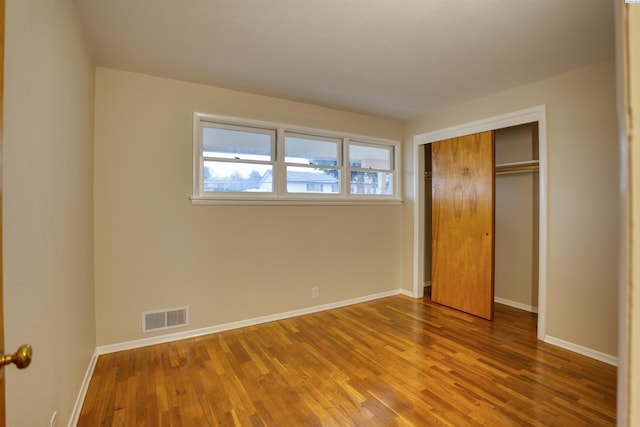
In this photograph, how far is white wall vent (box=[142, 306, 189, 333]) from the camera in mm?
2852

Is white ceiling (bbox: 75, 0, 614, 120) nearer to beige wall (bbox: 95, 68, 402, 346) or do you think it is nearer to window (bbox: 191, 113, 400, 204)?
beige wall (bbox: 95, 68, 402, 346)

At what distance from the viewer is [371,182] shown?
4.27 meters

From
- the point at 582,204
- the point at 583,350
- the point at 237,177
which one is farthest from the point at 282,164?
the point at 583,350

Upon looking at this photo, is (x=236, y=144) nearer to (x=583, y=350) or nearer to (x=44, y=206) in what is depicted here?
(x=44, y=206)

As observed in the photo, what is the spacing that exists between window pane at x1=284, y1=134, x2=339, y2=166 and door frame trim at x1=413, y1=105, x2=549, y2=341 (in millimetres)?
1195

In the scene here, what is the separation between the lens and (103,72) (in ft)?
8.75

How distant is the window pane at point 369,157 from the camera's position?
4.10 metres

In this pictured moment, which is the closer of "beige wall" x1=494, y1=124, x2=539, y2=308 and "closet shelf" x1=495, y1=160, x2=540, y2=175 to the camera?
"closet shelf" x1=495, y1=160, x2=540, y2=175

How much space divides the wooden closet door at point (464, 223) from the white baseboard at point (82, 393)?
3.66 metres

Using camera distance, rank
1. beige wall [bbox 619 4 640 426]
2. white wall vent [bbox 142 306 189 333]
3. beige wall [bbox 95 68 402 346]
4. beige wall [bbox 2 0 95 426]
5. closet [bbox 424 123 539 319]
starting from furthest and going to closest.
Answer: closet [bbox 424 123 539 319] → white wall vent [bbox 142 306 189 333] → beige wall [bbox 95 68 402 346] → beige wall [bbox 2 0 95 426] → beige wall [bbox 619 4 640 426]

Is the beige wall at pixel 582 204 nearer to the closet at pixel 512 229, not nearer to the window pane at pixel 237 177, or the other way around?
the closet at pixel 512 229

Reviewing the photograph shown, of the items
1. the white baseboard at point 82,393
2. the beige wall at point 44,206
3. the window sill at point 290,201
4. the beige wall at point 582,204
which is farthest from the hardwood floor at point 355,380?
the window sill at point 290,201

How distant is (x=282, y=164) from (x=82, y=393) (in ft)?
8.27

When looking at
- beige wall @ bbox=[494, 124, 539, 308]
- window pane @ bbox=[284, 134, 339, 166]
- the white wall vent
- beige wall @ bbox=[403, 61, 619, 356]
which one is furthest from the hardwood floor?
window pane @ bbox=[284, 134, 339, 166]
